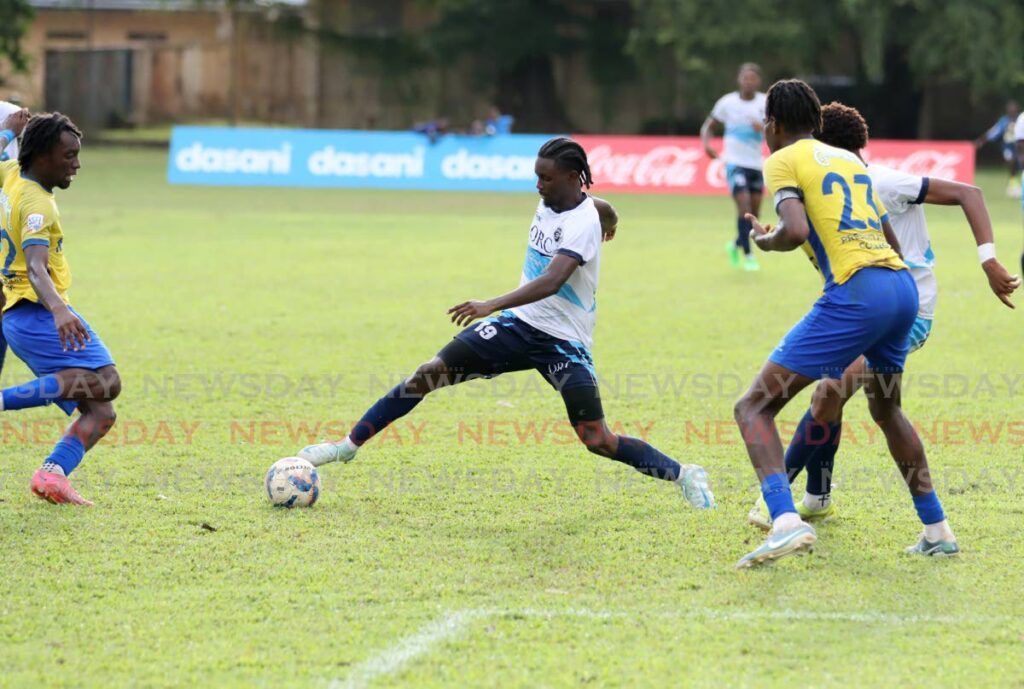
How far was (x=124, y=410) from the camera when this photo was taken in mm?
8500

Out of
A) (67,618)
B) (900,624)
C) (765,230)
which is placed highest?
(765,230)

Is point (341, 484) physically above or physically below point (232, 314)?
above

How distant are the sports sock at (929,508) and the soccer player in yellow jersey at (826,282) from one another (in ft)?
1.87

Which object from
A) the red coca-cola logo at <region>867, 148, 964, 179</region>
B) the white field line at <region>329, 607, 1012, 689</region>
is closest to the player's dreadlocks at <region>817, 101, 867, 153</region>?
the white field line at <region>329, 607, 1012, 689</region>

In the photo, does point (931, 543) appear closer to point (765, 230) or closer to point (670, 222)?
point (765, 230)

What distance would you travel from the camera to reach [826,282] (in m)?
5.39

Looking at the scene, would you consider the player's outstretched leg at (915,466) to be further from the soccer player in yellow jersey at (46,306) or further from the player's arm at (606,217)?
the soccer player in yellow jersey at (46,306)

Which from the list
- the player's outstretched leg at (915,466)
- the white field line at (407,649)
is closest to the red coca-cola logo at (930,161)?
the player's outstretched leg at (915,466)

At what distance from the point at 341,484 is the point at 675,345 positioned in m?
4.66

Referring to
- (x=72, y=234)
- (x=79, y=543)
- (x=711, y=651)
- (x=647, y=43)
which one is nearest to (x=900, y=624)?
(x=711, y=651)

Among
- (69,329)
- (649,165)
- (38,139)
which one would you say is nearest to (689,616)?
(69,329)

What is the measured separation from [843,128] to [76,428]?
3.89 metres

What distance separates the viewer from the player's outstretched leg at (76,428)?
623 cm

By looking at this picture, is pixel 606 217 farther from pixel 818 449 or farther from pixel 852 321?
pixel 852 321
